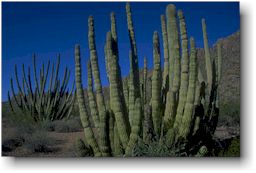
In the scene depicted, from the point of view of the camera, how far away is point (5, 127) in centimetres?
575

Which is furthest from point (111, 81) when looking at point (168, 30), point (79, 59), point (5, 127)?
point (5, 127)

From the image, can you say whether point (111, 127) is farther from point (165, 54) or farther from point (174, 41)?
point (174, 41)

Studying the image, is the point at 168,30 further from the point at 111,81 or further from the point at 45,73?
the point at 45,73

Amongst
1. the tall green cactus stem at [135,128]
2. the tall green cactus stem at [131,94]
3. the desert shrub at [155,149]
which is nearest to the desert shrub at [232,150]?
the desert shrub at [155,149]

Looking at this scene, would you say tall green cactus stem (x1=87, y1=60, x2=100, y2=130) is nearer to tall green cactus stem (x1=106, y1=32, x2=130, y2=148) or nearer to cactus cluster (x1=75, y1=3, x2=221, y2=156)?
cactus cluster (x1=75, y1=3, x2=221, y2=156)

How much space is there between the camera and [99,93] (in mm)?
5660

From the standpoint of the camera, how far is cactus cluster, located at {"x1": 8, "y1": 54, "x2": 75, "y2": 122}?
Answer: 19.6 ft

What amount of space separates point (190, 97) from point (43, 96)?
175cm

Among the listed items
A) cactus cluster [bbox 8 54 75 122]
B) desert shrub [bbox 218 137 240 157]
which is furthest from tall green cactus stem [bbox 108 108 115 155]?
desert shrub [bbox 218 137 240 157]

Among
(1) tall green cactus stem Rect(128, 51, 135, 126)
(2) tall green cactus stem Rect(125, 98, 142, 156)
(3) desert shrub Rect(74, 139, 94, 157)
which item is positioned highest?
(1) tall green cactus stem Rect(128, 51, 135, 126)

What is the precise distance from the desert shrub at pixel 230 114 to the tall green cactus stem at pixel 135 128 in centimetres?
87

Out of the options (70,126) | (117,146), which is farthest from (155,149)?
(70,126)

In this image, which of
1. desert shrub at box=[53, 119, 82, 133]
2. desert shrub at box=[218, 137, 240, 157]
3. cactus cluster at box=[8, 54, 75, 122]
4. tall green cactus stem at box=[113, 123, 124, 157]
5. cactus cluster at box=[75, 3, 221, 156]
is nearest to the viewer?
desert shrub at box=[218, 137, 240, 157]

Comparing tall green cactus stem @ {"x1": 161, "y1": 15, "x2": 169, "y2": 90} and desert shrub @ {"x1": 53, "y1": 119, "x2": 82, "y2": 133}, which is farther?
desert shrub @ {"x1": 53, "y1": 119, "x2": 82, "y2": 133}
